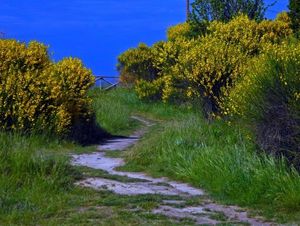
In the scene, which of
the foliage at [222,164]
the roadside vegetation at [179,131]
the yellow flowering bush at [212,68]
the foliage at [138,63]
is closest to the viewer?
the roadside vegetation at [179,131]

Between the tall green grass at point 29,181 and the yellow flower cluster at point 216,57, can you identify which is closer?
the tall green grass at point 29,181

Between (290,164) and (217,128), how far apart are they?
15.1ft

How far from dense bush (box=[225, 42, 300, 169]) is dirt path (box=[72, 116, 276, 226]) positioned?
4.20ft

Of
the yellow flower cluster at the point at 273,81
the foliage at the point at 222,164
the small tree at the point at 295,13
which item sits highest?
the small tree at the point at 295,13

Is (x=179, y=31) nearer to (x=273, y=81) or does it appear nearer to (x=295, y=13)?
(x=295, y=13)

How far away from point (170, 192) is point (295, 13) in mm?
12525

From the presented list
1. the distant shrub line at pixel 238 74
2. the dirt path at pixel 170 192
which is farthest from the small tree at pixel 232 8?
the dirt path at pixel 170 192

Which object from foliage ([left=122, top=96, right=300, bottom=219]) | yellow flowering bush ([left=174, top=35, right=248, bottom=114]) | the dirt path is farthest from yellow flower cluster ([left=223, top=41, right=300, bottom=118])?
yellow flowering bush ([left=174, top=35, right=248, bottom=114])

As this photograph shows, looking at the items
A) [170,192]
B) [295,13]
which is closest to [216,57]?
[295,13]

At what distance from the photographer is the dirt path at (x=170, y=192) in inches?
348

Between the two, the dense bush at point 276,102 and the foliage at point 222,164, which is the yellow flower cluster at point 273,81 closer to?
the dense bush at point 276,102

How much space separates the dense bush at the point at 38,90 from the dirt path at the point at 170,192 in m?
1.47

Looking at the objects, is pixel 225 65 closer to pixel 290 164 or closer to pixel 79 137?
pixel 79 137

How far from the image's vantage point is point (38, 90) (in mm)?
16078
